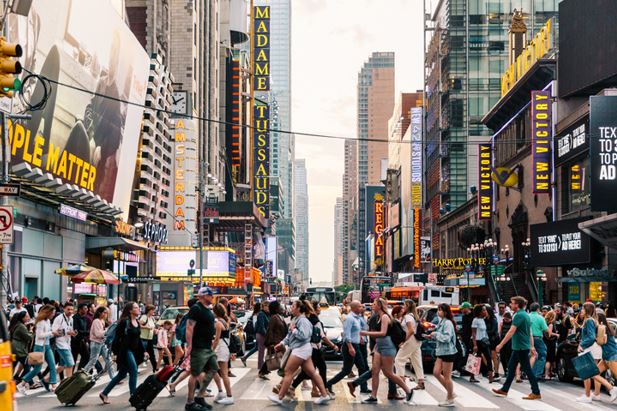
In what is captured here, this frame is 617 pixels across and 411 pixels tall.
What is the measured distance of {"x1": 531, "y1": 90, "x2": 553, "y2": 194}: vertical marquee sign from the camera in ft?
192

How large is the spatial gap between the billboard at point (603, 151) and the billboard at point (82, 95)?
23463mm

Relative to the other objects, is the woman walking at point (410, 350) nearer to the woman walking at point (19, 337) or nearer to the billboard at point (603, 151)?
the woman walking at point (19, 337)

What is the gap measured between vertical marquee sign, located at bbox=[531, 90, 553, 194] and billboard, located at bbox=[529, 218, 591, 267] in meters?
3.15

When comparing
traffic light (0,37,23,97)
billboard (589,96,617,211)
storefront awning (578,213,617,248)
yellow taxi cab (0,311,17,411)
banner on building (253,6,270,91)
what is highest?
banner on building (253,6,270,91)

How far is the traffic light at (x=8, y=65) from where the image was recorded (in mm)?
13859

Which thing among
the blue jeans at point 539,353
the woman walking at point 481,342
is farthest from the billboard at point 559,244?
the blue jeans at point 539,353

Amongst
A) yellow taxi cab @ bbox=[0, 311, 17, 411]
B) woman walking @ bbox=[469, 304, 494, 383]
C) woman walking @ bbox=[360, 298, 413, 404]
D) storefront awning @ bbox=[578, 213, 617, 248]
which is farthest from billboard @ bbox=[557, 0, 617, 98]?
yellow taxi cab @ bbox=[0, 311, 17, 411]

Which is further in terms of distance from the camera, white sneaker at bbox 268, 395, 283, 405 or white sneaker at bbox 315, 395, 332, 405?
white sneaker at bbox 315, 395, 332, 405

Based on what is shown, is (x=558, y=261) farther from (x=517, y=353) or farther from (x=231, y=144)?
(x=231, y=144)

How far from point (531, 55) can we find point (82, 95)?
3534 centimetres

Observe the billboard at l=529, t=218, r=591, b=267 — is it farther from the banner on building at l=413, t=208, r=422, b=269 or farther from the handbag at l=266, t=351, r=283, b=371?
the banner on building at l=413, t=208, r=422, b=269

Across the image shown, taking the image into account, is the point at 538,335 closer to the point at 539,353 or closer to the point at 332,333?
the point at 539,353

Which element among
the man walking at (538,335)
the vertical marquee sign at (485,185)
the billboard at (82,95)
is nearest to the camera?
the man walking at (538,335)

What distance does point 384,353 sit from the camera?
17.0 m
